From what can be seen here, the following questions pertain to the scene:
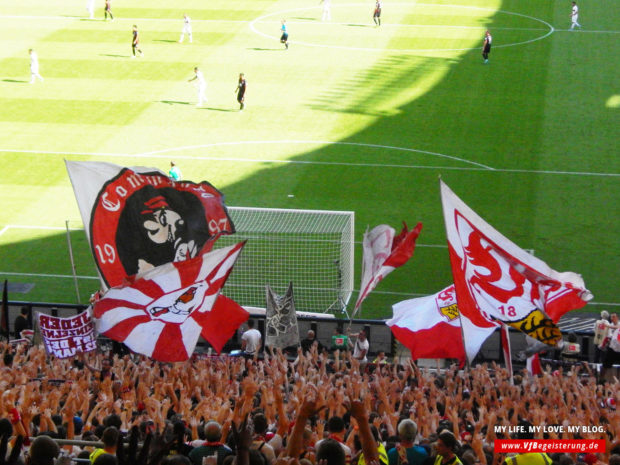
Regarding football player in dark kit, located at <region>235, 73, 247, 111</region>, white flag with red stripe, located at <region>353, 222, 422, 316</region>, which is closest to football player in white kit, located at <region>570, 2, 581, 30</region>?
football player in dark kit, located at <region>235, 73, 247, 111</region>

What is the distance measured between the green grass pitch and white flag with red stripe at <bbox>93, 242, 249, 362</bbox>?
9.41 m

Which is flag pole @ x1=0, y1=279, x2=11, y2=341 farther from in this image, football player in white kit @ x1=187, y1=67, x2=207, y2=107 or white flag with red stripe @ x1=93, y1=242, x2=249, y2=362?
football player in white kit @ x1=187, y1=67, x2=207, y2=107

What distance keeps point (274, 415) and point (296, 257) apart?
572 inches

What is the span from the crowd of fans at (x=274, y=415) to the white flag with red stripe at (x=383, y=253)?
2746mm

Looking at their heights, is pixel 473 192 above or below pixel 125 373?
above

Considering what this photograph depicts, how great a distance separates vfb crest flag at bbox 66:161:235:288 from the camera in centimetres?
1733

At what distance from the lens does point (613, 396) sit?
13.7 metres

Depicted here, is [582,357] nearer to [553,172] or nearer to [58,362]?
[58,362]

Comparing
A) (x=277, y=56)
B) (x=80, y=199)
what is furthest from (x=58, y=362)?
(x=277, y=56)

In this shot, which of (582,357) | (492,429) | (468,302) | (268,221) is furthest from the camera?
(268,221)

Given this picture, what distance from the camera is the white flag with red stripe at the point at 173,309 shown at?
49.7 feet

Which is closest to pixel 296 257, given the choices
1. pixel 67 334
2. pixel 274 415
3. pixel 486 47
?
pixel 67 334

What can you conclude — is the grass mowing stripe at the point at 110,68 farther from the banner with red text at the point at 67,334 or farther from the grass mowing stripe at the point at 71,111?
the banner with red text at the point at 67,334

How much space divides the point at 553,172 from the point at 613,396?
20.4 m
